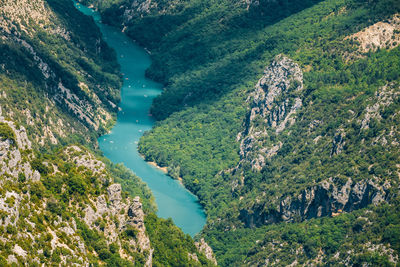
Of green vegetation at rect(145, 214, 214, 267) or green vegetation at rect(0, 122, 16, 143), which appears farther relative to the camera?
green vegetation at rect(145, 214, 214, 267)

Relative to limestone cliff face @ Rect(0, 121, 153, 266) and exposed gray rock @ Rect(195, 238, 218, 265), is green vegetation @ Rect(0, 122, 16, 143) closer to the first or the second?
limestone cliff face @ Rect(0, 121, 153, 266)

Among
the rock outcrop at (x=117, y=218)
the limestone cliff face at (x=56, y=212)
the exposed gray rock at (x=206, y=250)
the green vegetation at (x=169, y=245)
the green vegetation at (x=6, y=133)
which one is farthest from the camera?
the exposed gray rock at (x=206, y=250)

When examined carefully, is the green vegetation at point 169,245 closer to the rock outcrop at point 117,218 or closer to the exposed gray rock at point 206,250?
the exposed gray rock at point 206,250

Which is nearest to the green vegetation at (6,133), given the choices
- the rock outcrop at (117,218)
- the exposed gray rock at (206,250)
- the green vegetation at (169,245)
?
A: the rock outcrop at (117,218)

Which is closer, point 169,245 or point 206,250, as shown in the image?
point 169,245

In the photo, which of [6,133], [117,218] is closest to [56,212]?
[6,133]

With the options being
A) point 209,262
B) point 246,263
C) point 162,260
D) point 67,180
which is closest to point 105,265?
point 67,180

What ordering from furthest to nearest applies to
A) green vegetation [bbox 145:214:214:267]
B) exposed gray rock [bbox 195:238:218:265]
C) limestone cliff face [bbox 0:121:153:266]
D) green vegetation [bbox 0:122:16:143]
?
exposed gray rock [bbox 195:238:218:265] → green vegetation [bbox 145:214:214:267] → green vegetation [bbox 0:122:16:143] → limestone cliff face [bbox 0:121:153:266]

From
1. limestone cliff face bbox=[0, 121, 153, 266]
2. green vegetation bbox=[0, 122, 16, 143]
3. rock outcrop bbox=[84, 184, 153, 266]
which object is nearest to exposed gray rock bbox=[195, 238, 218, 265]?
limestone cliff face bbox=[0, 121, 153, 266]

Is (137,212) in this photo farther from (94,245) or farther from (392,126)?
(392,126)

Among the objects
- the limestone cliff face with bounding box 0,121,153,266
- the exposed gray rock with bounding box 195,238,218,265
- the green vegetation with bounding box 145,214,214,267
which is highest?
the exposed gray rock with bounding box 195,238,218,265

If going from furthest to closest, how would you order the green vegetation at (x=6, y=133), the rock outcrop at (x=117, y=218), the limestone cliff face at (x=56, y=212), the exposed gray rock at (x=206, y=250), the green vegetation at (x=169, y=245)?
Result: the exposed gray rock at (x=206, y=250)
the green vegetation at (x=169, y=245)
the rock outcrop at (x=117, y=218)
the green vegetation at (x=6, y=133)
the limestone cliff face at (x=56, y=212)

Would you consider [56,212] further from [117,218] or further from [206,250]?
[206,250]
